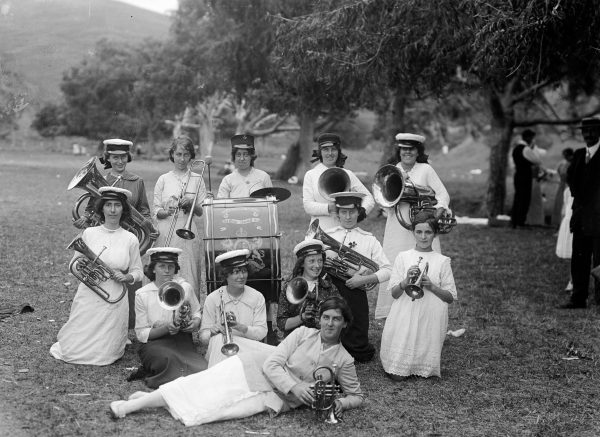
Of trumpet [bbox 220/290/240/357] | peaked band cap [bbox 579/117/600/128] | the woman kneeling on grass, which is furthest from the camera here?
peaked band cap [bbox 579/117/600/128]

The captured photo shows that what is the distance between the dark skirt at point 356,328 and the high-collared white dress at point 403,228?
645 mm

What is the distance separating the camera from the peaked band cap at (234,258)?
22.0 feet

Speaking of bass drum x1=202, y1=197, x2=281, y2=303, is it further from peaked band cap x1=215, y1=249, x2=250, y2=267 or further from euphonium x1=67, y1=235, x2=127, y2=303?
euphonium x1=67, y1=235, x2=127, y2=303

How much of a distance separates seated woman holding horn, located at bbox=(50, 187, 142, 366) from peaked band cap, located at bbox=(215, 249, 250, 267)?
3.10 ft

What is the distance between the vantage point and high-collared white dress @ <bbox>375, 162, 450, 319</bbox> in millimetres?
Answer: 8062

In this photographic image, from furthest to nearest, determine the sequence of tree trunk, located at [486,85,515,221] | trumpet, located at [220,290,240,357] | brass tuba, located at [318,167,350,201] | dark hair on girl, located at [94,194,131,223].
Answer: tree trunk, located at [486,85,515,221] → brass tuba, located at [318,167,350,201] → dark hair on girl, located at [94,194,131,223] → trumpet, located at [220,290,240,357]

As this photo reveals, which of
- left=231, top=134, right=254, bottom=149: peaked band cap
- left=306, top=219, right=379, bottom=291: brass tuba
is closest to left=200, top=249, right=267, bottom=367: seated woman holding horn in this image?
left=306, top=219, right=379, bottom=291: brass tuba

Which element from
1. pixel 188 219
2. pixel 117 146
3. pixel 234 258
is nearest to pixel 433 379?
pixel 234 258

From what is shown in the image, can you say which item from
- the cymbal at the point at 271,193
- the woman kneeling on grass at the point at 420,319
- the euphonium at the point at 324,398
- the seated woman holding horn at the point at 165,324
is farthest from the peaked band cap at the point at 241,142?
the euphonium at the point at 324,398

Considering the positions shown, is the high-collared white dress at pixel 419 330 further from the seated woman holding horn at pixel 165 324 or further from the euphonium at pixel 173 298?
the euphonium at pixel 173 298

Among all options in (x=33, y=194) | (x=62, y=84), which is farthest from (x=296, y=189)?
(x=62, y=84)

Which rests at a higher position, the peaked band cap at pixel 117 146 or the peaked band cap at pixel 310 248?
the peaked band cap at pixel 117 146

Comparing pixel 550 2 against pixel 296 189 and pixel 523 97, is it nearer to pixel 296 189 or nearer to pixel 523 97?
pixel 523 97

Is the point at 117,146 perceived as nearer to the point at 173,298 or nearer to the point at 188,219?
the point at 188,219
